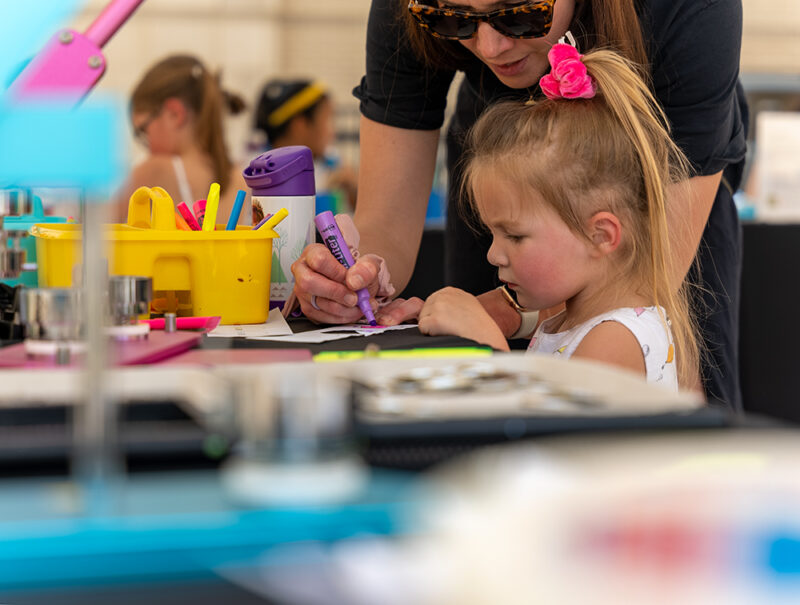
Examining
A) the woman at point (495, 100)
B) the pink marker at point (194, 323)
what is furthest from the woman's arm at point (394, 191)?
the pink marker at point (194, 323)

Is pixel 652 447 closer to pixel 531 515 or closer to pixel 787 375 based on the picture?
pixel 531 515

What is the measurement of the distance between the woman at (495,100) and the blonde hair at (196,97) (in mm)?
1758

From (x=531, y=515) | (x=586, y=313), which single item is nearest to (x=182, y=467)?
(x=531, y=515)

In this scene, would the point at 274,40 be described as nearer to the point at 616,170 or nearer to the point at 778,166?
the point at 778,166

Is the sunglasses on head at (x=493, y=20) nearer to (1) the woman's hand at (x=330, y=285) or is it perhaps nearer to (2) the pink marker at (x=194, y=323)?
(1) the woman's hand at (x=330, y=285)

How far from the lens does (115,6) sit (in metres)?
1.02

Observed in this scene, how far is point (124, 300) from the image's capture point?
2.60 feet

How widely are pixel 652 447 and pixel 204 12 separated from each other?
8359 millimetres

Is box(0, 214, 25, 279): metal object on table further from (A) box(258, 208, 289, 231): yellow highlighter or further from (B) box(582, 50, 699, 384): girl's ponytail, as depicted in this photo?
(B) box(582, 50, 699, 384): girl's ponytail

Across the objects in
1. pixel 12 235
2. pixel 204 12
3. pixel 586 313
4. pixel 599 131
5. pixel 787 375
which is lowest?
pixel 787 375

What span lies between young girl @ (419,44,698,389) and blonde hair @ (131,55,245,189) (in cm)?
228

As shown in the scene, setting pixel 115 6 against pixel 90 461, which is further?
pixel 115 6

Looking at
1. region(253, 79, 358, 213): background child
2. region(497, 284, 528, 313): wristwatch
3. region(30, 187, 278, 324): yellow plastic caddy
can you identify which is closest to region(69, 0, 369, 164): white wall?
region(253, 79, 358, 213): background child

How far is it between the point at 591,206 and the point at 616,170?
6cm
